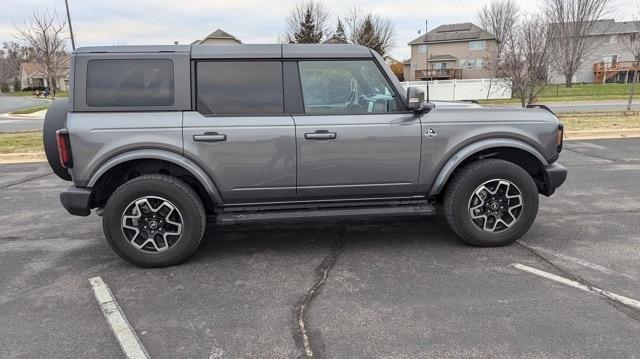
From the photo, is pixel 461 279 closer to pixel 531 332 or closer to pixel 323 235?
pixel 531 332

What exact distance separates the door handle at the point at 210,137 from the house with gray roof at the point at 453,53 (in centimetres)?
5754

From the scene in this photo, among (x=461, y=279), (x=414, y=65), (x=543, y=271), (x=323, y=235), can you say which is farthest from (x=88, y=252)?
(x=414, y=65)

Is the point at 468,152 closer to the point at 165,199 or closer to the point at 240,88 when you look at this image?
the point at 240,88

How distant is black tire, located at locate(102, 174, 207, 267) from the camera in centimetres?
410

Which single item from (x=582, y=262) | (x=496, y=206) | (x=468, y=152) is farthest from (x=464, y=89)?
(x=582, y=262)

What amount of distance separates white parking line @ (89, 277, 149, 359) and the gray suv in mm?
391

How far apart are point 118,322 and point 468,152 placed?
10.2 ft

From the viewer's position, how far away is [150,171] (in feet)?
14.3

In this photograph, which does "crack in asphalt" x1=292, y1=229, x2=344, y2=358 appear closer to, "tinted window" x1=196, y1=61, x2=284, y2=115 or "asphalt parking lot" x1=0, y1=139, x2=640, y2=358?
"asphalt parking lot" x1=0, y1=139, x2=640, y2=358

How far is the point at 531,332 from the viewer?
3059mm

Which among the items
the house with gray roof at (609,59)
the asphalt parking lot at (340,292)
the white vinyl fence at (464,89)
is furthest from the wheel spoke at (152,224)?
the house with gray roof at (609,59)

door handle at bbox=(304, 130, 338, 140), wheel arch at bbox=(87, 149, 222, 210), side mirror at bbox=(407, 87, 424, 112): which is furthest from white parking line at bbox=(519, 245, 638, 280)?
wheel arch at bbox=(87, 149, 222, 210)

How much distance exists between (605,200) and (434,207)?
3.03 m

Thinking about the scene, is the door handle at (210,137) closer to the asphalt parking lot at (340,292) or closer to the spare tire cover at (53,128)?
the asphalt parking lot at (340,292)
